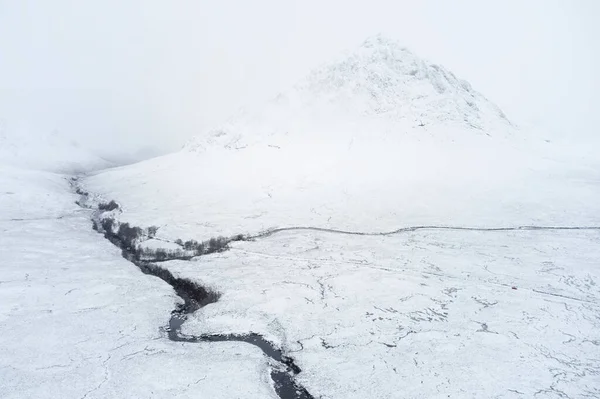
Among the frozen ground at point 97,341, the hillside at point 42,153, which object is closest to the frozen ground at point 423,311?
the frozen ground at point 97,341

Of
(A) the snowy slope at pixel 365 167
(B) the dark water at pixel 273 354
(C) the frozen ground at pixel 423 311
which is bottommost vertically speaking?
(B) the dark water at pixel 273 354

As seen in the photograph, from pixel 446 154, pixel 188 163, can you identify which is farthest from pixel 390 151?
pixel 188 163

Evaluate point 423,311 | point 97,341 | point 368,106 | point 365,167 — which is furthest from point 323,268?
point 368,106

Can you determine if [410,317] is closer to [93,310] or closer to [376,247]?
[376,247]

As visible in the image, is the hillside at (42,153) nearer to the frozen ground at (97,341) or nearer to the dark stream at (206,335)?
the frozen ground at (97,341)

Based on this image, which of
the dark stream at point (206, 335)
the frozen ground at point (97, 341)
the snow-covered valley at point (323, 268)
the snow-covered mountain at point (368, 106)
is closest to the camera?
the frozen ground at point (97, 341)

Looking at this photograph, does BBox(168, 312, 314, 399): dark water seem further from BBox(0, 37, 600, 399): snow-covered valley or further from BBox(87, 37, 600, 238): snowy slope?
BBox(87, 37, 600, 238): snowy slope

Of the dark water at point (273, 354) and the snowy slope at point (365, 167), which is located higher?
the snowy slope at point (365, 167)

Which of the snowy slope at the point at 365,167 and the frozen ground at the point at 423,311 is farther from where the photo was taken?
the snowy slope at the point at 365,167
